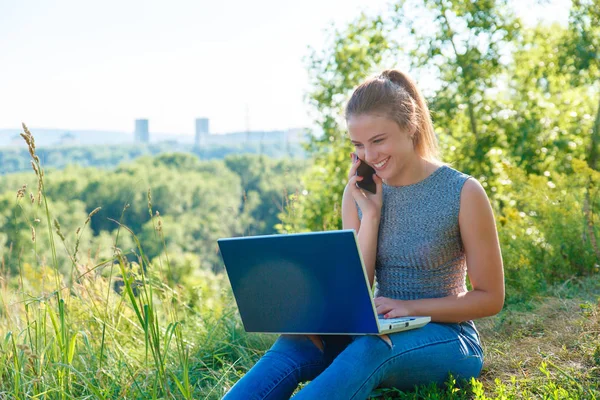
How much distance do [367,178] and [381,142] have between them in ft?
0.70

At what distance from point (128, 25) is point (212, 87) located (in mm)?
16568

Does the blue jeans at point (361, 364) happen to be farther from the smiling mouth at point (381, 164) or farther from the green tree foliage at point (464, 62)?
the green tree foliage at point (464, 62)

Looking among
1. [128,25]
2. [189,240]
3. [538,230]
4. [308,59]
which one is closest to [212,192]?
[189,240]

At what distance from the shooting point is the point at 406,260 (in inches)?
90.0

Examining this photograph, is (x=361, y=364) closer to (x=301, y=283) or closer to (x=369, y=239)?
(x=301, y=283)

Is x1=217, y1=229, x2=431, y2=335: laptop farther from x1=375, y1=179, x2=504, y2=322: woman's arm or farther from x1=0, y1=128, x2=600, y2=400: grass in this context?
x1=0, y1=128, x2=600, y2=400: grass

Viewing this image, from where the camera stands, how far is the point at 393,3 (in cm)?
755

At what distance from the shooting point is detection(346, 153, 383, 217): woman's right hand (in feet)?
7.73

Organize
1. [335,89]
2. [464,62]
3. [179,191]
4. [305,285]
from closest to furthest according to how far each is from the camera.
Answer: [305,285]
[464,62]
[335,89]
[179,191]

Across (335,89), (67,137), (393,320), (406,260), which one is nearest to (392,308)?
(393,320)

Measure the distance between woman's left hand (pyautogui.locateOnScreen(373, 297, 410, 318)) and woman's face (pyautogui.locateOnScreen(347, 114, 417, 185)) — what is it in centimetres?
46

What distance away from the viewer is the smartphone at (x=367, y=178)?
241cm

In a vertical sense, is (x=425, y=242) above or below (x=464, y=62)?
below

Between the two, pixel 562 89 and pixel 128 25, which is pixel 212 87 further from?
pixel 562 89
